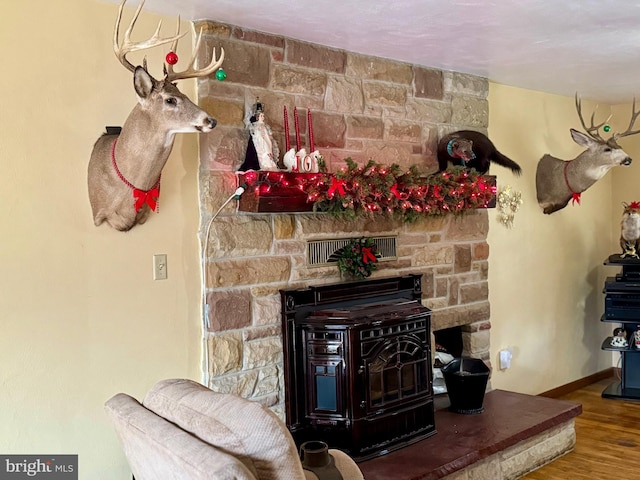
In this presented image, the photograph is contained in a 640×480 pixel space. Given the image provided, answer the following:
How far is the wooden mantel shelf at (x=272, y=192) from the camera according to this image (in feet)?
10.3

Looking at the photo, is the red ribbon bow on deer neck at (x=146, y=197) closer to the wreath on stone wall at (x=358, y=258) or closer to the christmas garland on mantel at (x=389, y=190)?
the christmas garland on mantel at (x=389, y=190)

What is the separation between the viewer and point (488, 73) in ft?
14.9

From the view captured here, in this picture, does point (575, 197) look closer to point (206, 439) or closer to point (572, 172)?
point (572, 172)

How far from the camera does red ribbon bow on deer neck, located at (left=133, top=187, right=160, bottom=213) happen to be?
288cm

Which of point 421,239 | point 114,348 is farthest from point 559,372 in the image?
point 114,348

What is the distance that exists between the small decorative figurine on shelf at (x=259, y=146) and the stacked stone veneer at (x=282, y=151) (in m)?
0.05

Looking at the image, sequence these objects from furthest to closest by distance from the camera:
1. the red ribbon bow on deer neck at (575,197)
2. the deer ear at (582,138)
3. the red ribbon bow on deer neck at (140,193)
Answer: the red ribbon bow on deer neck at (575,197) → the deer ear at (582,138) → the red ribbon bow on deer neck at (140,193)

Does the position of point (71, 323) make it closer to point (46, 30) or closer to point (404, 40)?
point (46, 30)

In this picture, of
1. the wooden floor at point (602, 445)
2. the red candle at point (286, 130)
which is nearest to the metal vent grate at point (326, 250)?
the red candle at point (286, 130)

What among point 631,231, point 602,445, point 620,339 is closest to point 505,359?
point 602,445

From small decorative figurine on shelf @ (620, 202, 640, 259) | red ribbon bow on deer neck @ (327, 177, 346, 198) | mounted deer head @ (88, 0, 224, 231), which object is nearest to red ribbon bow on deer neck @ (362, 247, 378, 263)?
red ribbon bow on deer neck @ (327, 177, 346, 198)

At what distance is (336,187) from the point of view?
3348mm

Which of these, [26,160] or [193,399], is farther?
[26,160]

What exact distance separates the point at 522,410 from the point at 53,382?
280cm
